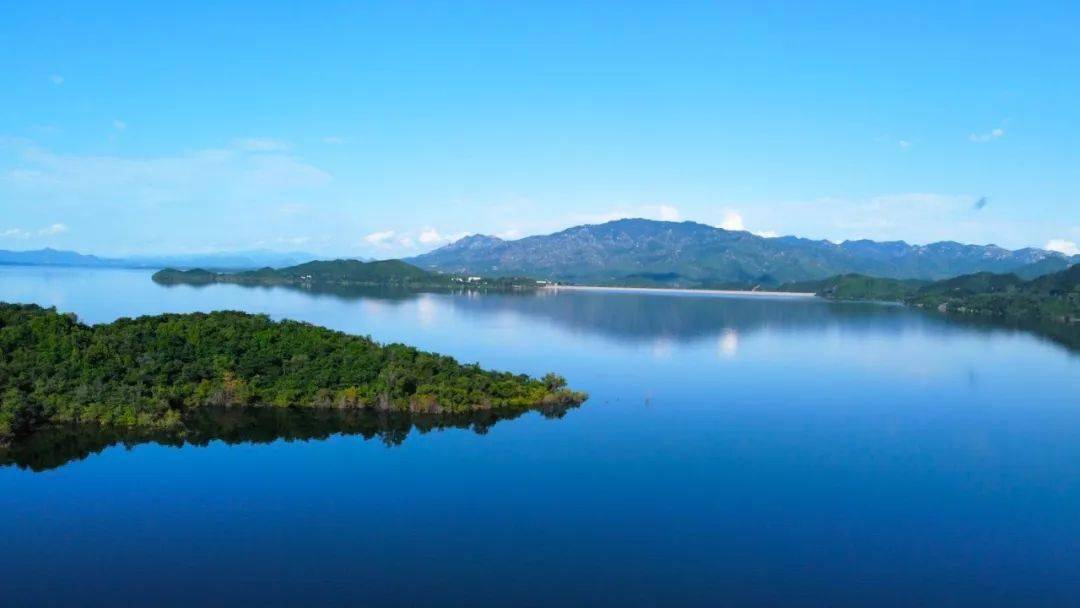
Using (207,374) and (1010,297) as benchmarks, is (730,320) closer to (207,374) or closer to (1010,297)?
(1010,297)

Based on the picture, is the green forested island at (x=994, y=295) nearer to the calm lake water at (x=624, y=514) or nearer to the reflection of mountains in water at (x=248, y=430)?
the calm lake water at (x=624, y=514)

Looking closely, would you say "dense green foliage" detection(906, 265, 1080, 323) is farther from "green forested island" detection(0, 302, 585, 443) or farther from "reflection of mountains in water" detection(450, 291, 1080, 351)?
"green forested island" detection(0, 302, 585, 443)

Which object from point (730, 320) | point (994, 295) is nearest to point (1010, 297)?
point (994, 295)

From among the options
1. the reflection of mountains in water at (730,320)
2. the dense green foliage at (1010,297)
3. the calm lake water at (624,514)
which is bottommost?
the calm lake water at (624,514)

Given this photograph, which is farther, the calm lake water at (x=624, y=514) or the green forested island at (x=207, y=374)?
the green forested island at (x=207, y=374)

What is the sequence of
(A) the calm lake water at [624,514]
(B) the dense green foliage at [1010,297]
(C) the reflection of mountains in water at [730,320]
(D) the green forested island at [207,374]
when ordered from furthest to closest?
(B) the dense green foliage at [1010,297], (C) the reflection of mountains in water at [730,320], (D) the green forested island at [207,374], (A) the calm lake water at [624,514]

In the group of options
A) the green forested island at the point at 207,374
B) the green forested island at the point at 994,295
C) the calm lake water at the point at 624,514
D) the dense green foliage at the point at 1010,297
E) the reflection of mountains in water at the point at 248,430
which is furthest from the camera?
the green forested island at the point at 994,295

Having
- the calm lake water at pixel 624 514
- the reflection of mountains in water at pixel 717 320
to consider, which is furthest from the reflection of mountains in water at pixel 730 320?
the calm lake water at pixel 624 514
